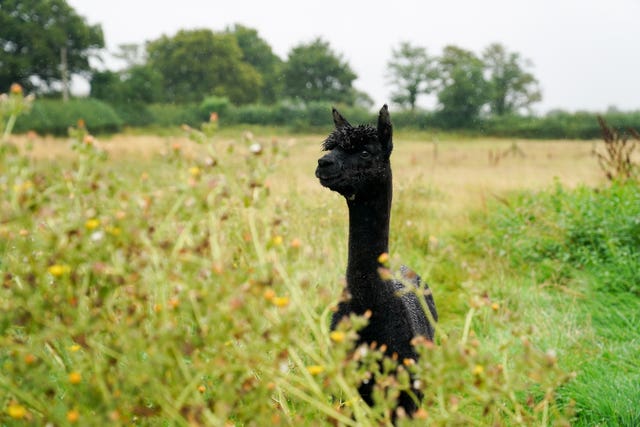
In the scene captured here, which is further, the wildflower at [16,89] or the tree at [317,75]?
the tree at [317,75]

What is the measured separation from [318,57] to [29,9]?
93.5ft

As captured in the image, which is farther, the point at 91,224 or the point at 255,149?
the point at 255,149

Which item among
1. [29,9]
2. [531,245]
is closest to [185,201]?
[531,245]

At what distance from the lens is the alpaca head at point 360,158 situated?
261 cm

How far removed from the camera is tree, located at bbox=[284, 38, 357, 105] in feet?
149

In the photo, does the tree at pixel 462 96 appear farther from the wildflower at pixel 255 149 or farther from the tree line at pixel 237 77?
the wildflower at pixel 255 149

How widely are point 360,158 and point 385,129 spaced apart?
0.19 m

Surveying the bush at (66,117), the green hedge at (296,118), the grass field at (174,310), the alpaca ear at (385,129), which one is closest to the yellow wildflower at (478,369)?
the grass field at (174,310)

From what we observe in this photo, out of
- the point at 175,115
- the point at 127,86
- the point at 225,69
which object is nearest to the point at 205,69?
the point at 225,69

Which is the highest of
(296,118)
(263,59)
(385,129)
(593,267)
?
(263,59)

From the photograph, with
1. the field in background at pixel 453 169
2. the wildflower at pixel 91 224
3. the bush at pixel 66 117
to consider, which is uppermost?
the bush at pixel 66 117

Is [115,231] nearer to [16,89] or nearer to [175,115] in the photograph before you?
[16,89]

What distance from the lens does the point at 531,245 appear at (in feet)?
23.4

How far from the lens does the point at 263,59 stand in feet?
158
